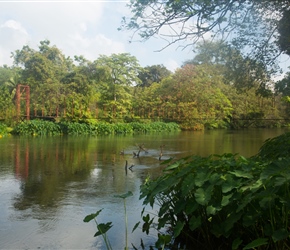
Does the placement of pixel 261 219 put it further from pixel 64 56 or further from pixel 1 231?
pixel 64 56

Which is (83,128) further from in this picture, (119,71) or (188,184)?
(188,184)

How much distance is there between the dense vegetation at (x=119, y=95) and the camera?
23.1 m

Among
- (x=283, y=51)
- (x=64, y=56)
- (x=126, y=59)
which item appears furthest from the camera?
(x=64, y=56)

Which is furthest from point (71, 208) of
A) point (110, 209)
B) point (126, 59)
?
point (126, 59)

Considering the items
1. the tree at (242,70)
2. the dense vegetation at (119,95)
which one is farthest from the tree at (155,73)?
the tree at (242,70)

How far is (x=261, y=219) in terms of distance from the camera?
2584 millimetres

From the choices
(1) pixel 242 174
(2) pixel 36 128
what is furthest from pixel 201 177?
(2) pixel 36 128

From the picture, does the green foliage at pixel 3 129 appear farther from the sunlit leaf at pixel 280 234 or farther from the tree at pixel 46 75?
the sunlit leaf at pixel 280 234

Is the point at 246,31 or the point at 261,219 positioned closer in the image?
the point at 261,219

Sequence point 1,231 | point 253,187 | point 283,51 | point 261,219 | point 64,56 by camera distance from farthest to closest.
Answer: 1. point 64,56
2. point 283,51
3. point 1,231
4. point 261,219
5. point 253,187

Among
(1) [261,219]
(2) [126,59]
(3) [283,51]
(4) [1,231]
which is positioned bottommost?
(4) [1,231]

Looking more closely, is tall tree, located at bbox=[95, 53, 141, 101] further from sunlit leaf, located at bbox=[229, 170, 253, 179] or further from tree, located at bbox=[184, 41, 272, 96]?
sunlit leaf, located at bbox=[229, 170, 253, 179]

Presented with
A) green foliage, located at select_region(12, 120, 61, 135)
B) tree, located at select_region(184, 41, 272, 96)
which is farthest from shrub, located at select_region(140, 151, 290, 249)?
green foliage, located at select_region(12, 120, 61, 135)

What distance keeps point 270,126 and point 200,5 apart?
33.4 metres
